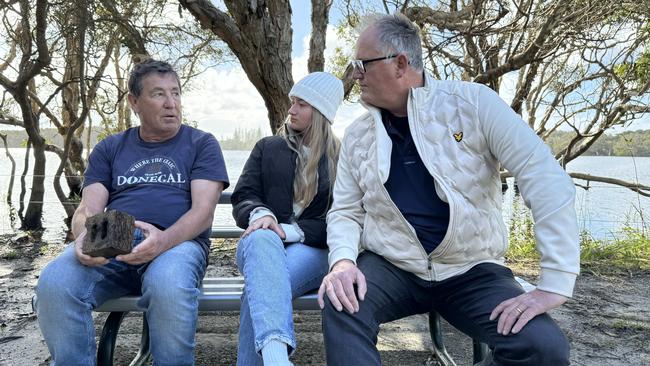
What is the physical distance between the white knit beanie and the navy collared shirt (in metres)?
0.71

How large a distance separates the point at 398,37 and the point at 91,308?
5.62 feet

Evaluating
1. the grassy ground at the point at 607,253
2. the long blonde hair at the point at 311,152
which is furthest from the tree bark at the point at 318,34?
the long blonde hair at the point at 311,152

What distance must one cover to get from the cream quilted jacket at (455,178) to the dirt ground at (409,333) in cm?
101

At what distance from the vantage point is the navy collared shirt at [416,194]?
2.20 meters

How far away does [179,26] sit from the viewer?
32.9 feet

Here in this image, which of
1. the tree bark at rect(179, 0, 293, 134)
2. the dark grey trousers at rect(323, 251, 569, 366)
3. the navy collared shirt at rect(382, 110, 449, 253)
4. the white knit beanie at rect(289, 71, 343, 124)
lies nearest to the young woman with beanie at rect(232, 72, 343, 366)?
the white knit beanie at rect(289, 71, 343, 124)

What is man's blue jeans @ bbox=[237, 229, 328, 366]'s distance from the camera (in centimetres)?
198

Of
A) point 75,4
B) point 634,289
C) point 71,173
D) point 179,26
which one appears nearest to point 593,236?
point 634,289

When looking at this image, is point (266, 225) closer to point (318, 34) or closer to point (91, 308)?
point (91, 308)

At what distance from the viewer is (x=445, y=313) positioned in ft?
7.20

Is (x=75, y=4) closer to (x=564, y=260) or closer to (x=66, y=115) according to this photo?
(x=66, y=115)

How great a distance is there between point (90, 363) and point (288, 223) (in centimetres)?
110

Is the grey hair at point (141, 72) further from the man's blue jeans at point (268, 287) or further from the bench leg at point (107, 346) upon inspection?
the bench leg at point (107, 346)

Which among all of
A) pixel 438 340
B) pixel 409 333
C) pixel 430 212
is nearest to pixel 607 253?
pixel 409 333
